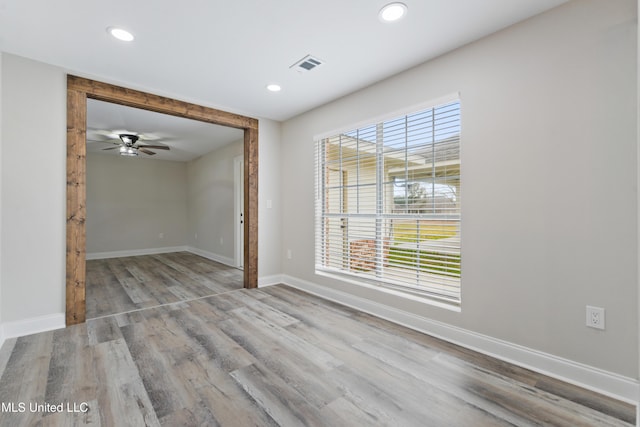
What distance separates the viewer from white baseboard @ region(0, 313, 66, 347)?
7.82 ft

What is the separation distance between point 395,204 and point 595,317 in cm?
160

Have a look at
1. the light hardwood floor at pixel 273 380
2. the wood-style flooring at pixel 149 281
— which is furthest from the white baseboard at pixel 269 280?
the light hardwood floor at pixel 273 380

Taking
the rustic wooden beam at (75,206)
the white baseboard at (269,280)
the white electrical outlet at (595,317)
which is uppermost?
the rustic wooden beam at (75,206)

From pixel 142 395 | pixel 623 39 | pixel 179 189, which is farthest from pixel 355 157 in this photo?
pixel 179 189

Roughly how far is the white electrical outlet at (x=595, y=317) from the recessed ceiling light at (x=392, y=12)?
2.18 metres

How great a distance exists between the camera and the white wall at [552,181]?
5.37ft

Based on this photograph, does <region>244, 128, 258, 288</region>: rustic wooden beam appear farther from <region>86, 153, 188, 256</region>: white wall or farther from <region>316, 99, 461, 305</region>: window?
<region>86, 153, 188, 256</region>: white wall

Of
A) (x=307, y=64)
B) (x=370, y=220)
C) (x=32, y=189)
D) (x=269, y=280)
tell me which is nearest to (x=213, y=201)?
(x=269, y=280)

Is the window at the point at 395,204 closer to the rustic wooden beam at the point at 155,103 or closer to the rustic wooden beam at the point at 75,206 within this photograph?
the rustic wooden beam at the point at 155,103

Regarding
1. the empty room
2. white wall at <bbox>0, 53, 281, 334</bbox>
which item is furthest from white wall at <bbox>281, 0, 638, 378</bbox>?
white wall at <bbox>0, 53, 281, 334</bbox>

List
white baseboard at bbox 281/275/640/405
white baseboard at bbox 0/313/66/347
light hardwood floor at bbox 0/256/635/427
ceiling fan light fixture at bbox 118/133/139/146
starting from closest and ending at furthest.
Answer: light hardwood floor at bbox 0/256/635/427
white baseboard at bbox 281/275/640/405
white baseboard at bbox 0/313/66/347
ceiling fan light fixture at bbox 118/133/139/146

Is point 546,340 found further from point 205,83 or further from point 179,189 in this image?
point 179,189

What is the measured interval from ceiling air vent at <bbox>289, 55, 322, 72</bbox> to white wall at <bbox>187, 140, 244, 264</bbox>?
9.85ft

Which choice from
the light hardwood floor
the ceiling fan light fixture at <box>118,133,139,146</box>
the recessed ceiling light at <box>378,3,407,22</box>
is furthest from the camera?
the ceiling fan light fixture at <box>118,133,139,146</box>
